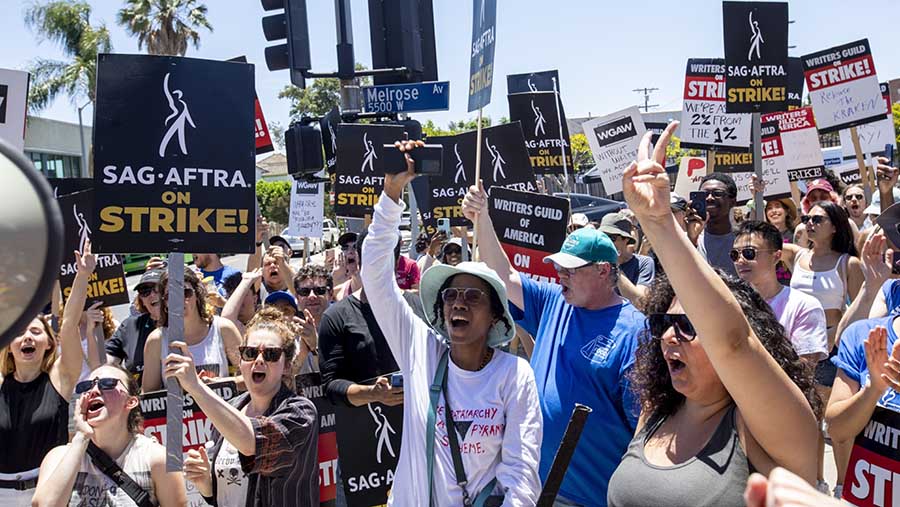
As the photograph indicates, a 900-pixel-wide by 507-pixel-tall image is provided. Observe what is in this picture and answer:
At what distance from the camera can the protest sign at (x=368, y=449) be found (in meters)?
5.60

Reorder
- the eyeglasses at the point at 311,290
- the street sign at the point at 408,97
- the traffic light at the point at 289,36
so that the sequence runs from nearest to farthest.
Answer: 1. the eyeglasses at the point at 311,290
2. the traffic light at the point at 289,36
3. the street sign at the point at 408,97

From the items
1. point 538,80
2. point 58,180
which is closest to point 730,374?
point 58,180

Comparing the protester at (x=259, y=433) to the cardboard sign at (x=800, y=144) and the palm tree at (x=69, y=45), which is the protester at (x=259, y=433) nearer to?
the cardboard sign at (x=800, y=144)

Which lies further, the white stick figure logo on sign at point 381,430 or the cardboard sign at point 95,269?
the cardboard sign at point 95,269

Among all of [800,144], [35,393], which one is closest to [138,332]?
[35,393]

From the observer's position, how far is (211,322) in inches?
248

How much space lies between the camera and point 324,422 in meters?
5.68

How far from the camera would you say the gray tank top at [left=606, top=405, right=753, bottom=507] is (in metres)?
2.49

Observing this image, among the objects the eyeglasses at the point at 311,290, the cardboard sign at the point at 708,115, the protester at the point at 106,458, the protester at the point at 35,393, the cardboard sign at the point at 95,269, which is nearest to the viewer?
the protester at the point at 106,458

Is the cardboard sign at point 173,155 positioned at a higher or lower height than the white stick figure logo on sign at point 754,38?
lower

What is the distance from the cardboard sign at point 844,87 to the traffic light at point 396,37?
469 centimetres

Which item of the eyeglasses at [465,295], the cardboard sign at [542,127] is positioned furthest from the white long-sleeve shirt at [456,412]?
the cardboard sign at [542,127]

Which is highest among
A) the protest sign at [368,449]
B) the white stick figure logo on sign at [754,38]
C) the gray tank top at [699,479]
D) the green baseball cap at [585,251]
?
the white stick figure logo on sign at [754,38]

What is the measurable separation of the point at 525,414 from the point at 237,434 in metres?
1.25
